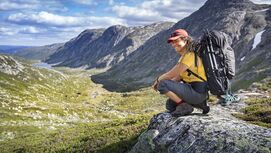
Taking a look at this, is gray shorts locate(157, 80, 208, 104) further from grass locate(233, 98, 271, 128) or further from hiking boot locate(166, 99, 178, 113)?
grass locate(233, 98, 271, 128)

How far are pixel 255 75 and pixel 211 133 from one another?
83.6m

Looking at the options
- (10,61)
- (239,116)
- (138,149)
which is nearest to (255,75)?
(239,116)

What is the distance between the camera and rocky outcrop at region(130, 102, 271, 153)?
9800 millimetres

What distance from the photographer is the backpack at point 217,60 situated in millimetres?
11148

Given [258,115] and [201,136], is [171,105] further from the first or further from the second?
[258,115]

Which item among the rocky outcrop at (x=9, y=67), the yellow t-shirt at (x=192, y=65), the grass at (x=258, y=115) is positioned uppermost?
the yellow t-shirt at (x=192, y=65)

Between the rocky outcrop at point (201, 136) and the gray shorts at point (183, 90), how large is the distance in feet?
2.52

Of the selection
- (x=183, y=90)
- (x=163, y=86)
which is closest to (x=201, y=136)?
(x=183, y=90)

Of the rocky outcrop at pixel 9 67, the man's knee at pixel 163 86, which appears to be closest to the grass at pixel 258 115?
the man's knee at pixel 163 86

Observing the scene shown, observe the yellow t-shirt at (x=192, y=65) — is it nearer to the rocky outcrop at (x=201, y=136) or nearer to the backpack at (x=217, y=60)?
the backpack at (x=217, y=60)

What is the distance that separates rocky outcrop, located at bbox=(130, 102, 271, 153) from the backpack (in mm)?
1265

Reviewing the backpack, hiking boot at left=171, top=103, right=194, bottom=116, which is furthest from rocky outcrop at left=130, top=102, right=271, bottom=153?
the backpack

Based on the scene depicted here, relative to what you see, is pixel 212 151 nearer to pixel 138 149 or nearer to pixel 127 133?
pixel 138 149

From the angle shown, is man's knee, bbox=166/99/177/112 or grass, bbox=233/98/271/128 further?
grass, bbox=233/98/271/128
